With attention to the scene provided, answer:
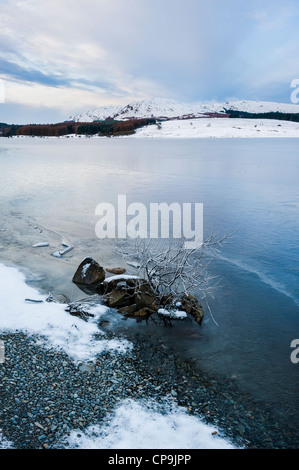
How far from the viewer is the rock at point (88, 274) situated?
1143cm

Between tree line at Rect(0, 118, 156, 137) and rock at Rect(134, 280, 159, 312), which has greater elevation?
tree line at Rect(0, 118, 156, 137)

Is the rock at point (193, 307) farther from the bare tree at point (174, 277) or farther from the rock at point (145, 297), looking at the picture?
the rock at point (145, 297)

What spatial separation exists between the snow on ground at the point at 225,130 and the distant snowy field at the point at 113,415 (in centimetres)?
12027

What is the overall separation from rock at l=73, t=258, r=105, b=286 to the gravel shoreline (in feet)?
11.8

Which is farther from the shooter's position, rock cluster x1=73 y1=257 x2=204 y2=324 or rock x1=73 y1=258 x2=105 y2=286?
rock x1=73 y1=258 x2=105 y2=286

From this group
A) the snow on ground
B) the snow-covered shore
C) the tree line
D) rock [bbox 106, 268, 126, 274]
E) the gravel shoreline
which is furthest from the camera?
the tree line

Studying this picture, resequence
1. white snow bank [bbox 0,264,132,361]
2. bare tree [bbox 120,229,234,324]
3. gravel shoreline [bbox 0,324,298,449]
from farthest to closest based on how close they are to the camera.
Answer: bare tree [bbox 120,229,234,324], white snow bank [bbox 0,264,132,361], gravel shoreline [bbox 0,324,298,449]

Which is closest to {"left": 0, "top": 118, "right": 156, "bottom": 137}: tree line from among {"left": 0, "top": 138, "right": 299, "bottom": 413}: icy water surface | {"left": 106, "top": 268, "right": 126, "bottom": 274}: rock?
{"left": 0, "top": 138, "right": 299, "bottom": 413}: icy water surface

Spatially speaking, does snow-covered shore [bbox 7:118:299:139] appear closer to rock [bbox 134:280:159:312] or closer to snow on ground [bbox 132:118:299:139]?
snow on ground [bbox 132:118:299:139]

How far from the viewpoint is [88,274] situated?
1148 cm

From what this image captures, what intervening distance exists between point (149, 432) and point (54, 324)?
13.4 ft

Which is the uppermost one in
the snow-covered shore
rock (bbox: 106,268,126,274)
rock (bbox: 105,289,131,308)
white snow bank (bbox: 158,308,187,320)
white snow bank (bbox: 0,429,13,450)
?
the snow-covered shore

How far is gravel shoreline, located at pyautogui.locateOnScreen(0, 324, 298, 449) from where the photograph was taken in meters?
5.51

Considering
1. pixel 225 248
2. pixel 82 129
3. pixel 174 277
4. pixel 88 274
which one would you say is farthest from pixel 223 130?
pixel 174 277
